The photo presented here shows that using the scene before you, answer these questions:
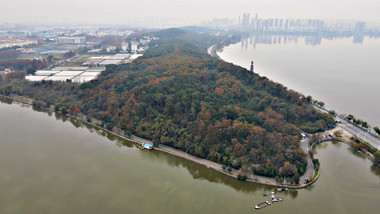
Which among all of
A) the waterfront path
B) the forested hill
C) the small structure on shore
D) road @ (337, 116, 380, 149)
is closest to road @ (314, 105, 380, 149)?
road @ (337, 116, 380, 149)

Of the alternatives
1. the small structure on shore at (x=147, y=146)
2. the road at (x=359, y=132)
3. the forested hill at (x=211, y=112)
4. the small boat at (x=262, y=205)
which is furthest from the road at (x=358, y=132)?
the small structure on shore at (x=147, y=146)

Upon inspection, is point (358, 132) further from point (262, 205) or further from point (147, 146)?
point (147, 146)

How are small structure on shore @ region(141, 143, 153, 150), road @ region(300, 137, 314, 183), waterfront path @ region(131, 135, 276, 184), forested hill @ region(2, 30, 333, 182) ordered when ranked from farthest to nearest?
small structure on shore @ region(141, 143, 153, 150) < forested hill @ region(2, 30, 333, 182) < road @ region(300, 137, 314, 183) < waterfront path @ region(131, 135, 276, 184)

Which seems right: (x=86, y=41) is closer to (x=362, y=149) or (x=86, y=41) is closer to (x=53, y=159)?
(x=53, y=159)

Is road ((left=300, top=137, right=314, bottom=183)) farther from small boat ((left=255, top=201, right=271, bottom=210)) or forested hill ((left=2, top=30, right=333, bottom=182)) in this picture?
small boat ((left=255, top=201, right=271, bottom=210))

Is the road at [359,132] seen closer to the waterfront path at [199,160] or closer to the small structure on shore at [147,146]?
the waterfront path at [199,160]

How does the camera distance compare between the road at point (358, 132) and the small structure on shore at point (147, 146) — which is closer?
the small structure on shore at point (147, 146)

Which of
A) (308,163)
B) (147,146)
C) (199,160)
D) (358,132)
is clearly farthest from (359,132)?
(147,146)
